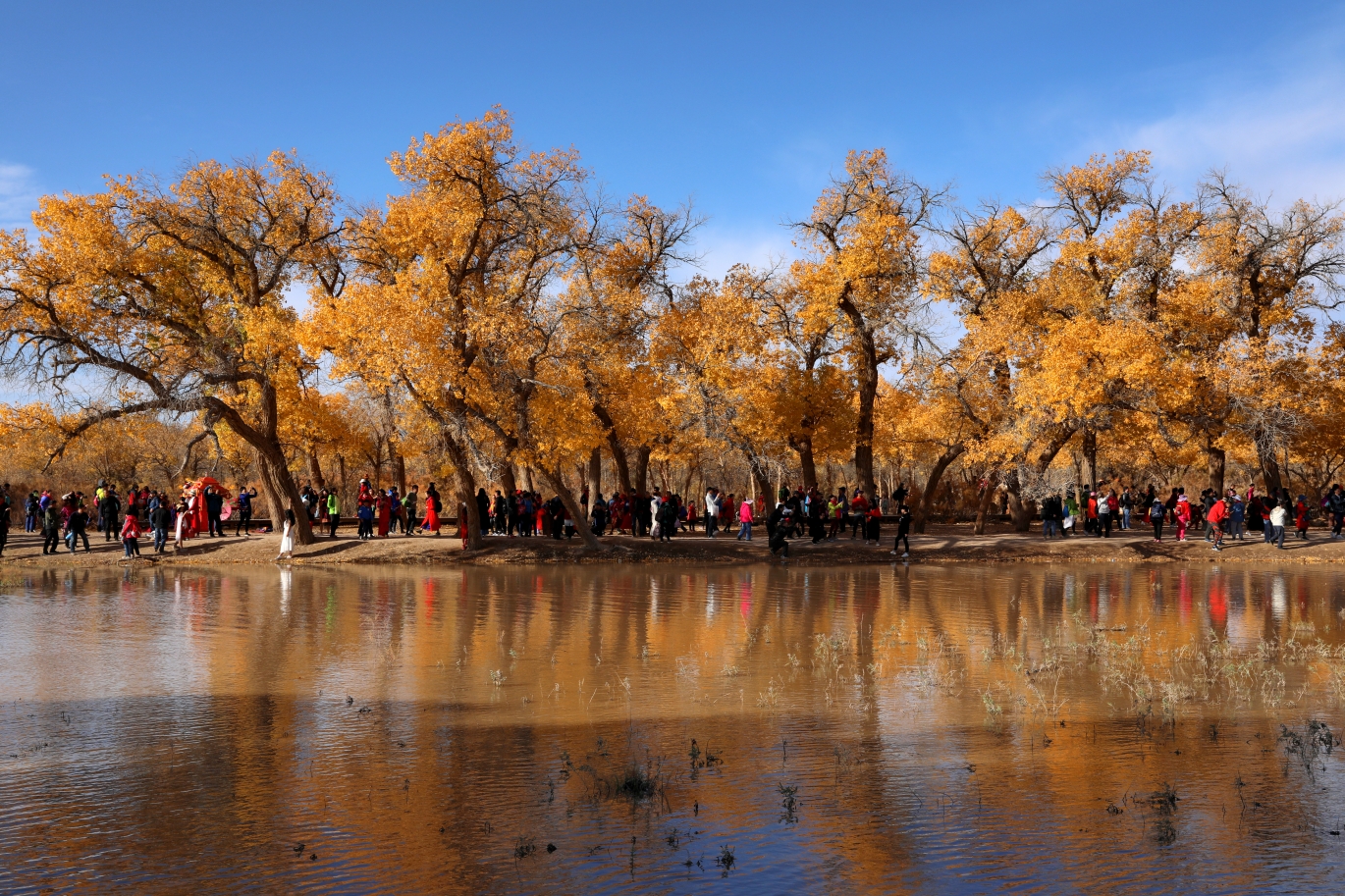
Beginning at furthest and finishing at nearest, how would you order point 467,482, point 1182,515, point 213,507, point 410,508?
point 410,508 < point 213,507 < point 1182,515 < point 467,482

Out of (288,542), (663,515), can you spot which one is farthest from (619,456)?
(288,542)

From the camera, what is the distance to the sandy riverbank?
1187 inches

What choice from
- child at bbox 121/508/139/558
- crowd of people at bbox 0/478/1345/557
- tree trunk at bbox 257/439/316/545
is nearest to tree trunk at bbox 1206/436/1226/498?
crowd of people at bbox 0/478/1345/557

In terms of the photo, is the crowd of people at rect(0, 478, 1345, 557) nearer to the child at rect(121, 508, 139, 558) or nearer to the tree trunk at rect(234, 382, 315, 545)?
the child at rect(121, 508, 139, 558)

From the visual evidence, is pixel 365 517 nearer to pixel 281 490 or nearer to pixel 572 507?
pixel 281 490

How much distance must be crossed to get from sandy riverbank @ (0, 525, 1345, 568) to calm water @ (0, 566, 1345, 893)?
557 inches

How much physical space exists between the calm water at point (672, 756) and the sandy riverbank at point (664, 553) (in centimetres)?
1415

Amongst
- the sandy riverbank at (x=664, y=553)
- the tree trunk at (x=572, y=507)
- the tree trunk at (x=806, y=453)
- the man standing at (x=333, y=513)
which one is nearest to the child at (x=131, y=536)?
the sandy riverbank at (x=664, y=553)

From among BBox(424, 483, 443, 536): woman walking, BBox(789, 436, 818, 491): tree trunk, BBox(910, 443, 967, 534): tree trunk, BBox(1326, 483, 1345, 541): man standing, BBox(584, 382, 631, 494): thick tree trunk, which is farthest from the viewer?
BBox(789, 436, 818, 491): tree trunk

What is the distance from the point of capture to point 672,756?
26.7ft

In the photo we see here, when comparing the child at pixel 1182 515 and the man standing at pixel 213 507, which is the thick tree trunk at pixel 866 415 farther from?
the man standing at pixel 213 507

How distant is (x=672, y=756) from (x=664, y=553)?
23145 millimetres

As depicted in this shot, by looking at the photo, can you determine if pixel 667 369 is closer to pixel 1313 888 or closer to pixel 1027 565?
pixel 1027 565

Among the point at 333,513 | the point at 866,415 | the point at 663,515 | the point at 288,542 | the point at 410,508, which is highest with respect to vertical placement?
the point at 866,415
